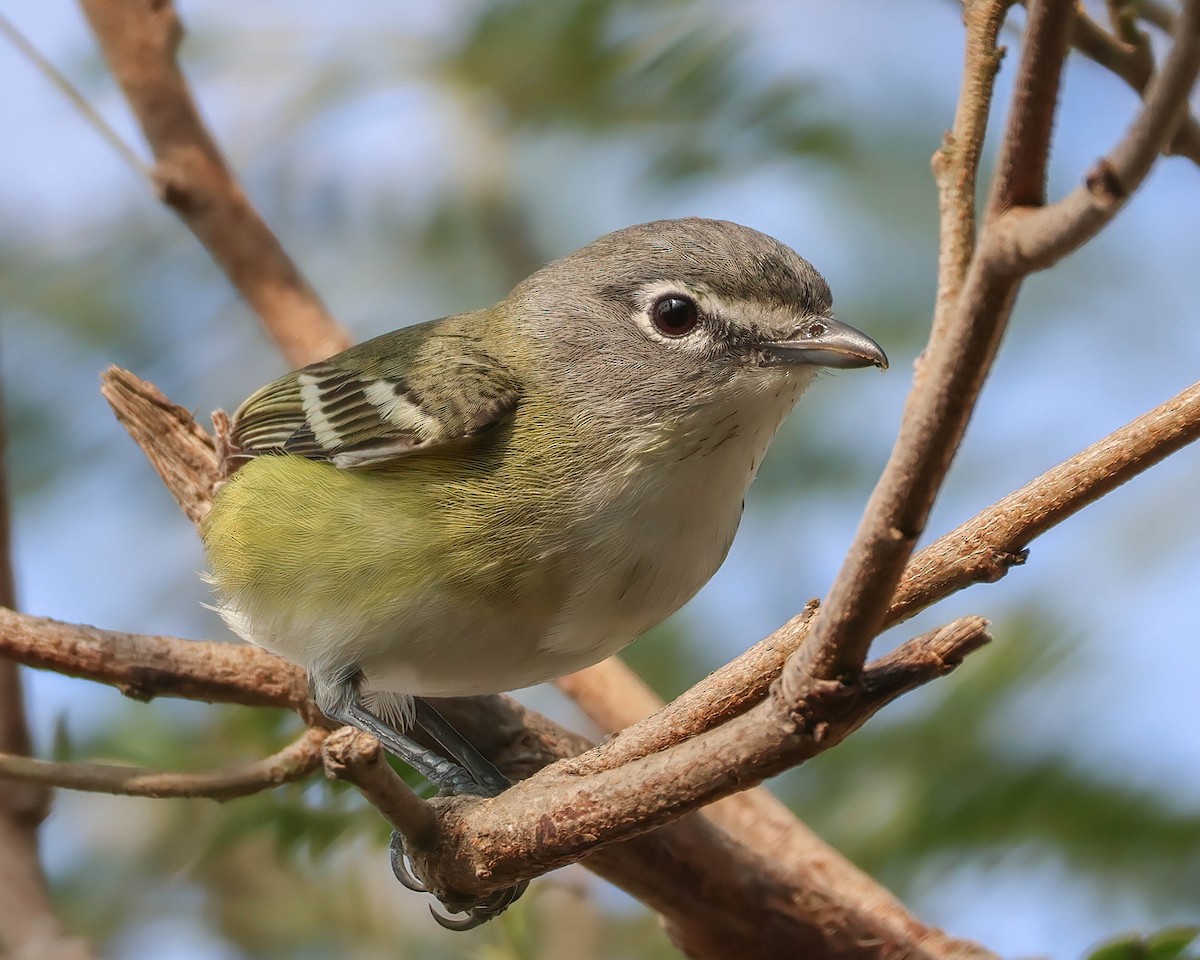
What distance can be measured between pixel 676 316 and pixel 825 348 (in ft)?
1.52

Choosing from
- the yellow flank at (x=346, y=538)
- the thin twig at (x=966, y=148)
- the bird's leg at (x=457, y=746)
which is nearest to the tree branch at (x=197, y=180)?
the yellow flank at (x=346, y=538)

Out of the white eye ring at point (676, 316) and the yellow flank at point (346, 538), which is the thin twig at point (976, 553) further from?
the white eye ring at point (676, 316)

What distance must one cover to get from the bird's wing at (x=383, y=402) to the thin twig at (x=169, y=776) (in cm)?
78

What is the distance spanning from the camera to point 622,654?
507cm

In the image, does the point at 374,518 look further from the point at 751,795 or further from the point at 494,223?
the point at 494,223

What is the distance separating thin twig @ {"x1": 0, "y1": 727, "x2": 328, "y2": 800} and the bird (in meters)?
0.22

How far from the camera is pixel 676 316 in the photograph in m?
3.37

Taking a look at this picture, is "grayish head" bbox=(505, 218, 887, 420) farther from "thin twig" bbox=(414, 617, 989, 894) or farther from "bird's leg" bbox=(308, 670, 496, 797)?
"thin twig" bbox=(414, 617, 989, 894)

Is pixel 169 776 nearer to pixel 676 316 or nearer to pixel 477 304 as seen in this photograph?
pixel 676 316

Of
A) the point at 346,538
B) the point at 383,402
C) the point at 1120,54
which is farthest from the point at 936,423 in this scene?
the point at 383,402

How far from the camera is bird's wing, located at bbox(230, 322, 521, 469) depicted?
333 centimetres

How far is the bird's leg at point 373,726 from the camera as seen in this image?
3223 mm

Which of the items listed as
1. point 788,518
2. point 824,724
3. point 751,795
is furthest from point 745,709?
point 788,518

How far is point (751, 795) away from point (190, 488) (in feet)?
6.61
